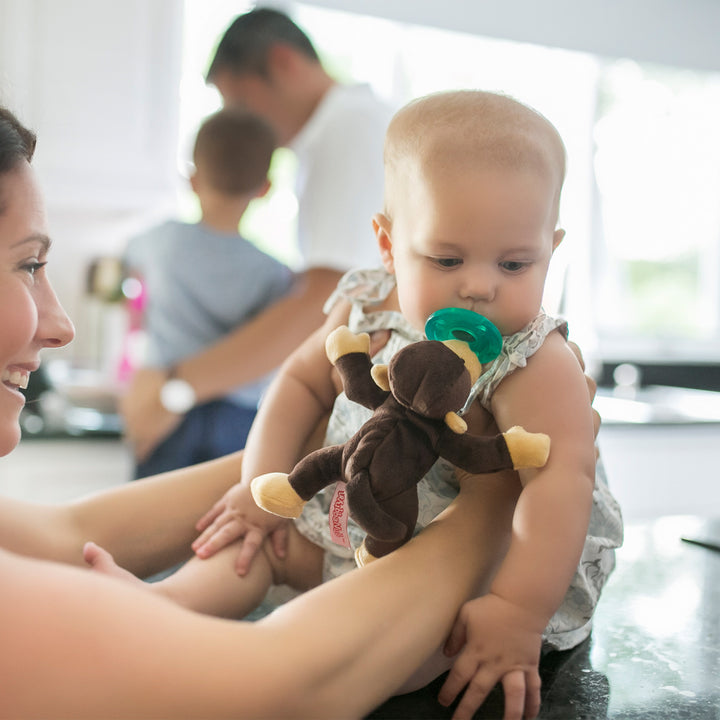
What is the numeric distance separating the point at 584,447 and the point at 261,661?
0.32 meters

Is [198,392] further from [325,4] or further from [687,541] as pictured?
[325,4]

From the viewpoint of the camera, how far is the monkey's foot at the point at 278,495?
2.14ft

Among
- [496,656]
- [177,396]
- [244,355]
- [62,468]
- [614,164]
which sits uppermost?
[496,656]

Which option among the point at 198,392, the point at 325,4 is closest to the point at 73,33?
the point at 325,4

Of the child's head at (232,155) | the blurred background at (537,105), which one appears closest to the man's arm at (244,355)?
the child's head at (232,155)

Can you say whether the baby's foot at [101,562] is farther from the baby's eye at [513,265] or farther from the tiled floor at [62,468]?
the tiled floor at [62,468]

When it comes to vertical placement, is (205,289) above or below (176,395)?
above

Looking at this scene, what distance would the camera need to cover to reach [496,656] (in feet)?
2.10

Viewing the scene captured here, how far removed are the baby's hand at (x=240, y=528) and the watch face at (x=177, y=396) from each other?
1.10 metres

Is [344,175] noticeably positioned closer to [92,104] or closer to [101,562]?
[101,562]

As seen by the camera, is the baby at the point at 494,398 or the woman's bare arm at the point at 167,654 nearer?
the woman's bare arm at the point at 167,654

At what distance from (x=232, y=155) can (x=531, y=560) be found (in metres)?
1.50

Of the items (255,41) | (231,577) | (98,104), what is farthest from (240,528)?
(98,104)

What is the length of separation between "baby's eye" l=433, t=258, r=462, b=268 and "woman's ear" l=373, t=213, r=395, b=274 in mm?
107
